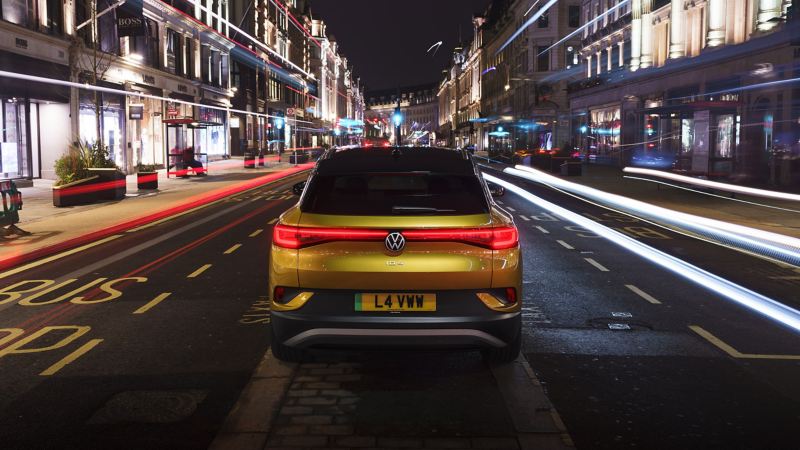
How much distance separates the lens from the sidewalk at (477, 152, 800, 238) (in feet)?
52.1

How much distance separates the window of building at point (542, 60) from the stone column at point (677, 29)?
3447 centimetres

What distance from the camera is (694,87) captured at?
33812 mm

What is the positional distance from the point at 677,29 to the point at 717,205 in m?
18.9

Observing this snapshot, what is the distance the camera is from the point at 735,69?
29.3 metres

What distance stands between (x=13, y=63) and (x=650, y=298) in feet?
77.8

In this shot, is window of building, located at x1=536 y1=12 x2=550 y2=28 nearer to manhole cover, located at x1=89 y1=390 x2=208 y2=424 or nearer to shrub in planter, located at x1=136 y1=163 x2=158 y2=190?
shrub in planter, located at x1=136 y1=163 x2=158 y2=190

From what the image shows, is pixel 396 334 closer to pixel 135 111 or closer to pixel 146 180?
pixel 146 180

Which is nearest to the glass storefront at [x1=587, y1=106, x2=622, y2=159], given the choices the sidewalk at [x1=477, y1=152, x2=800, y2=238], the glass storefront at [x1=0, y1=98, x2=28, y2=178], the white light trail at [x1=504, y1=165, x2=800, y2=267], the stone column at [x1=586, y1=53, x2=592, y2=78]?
the stone column at [x1=586, y1=53, x2=592, y2=78]

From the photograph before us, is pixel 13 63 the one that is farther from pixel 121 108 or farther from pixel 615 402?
pixel 615 402

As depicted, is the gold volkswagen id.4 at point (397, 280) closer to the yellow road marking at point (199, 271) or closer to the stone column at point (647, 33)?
the yellow road marking at point (199, 271)

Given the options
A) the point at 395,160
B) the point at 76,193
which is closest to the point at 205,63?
the point at 76,193

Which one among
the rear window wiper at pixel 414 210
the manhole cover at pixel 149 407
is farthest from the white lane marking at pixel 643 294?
the manhole cover at pixel 149 407

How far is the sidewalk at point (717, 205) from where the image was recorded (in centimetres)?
1588

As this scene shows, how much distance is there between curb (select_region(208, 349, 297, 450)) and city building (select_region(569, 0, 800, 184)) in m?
23.7
